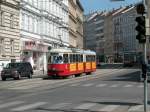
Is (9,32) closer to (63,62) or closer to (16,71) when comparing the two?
(16,71)

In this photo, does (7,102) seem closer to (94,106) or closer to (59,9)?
(94,106)

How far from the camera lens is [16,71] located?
151 feet

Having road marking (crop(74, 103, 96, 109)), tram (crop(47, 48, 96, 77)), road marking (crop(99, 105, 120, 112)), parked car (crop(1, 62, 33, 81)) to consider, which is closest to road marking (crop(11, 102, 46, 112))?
road marking (crop(74, 103, 96, 109))

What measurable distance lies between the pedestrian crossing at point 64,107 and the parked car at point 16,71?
24359 mm

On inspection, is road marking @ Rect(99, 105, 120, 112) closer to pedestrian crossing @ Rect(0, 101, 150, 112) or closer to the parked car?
pedestrian crossing @ Rect(0, 101, 150, 112)

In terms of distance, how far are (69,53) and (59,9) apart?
40.6m

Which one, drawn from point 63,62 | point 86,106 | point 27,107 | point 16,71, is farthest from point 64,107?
point 63,62

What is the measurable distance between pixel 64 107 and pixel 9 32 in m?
39.4

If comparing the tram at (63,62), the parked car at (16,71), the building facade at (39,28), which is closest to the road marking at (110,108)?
the tram at (63,62)

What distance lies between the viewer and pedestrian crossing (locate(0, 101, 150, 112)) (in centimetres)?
1860

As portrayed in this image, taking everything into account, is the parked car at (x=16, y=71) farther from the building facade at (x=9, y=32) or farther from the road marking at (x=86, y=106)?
the road marking at (x=86, y=106)

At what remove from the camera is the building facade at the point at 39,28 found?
6375cm

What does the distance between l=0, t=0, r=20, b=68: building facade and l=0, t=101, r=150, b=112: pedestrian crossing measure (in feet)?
115

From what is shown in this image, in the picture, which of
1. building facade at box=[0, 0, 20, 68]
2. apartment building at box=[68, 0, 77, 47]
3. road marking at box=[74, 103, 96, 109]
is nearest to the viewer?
road marking at box=[74, 103, 96, 109]
